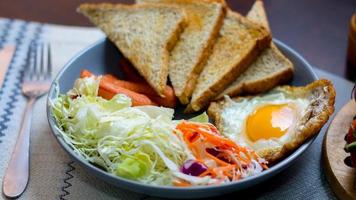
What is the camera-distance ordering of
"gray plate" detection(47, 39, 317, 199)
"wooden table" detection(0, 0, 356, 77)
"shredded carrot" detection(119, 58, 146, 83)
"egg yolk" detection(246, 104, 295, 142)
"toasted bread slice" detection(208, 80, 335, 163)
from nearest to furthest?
"gray plate" detection(47, 39, 317, 199), "toasted bread slice" detection(208, 80, 335, 163), "egg yolk" detection(246, 104, 295, 142), "shredded carrot" detection(119, 58, 146, 83), "wooden table" detection(0, 0, 356, 77)

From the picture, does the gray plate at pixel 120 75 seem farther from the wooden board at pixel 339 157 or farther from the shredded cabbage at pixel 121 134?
the wooden board at pixel 339 157

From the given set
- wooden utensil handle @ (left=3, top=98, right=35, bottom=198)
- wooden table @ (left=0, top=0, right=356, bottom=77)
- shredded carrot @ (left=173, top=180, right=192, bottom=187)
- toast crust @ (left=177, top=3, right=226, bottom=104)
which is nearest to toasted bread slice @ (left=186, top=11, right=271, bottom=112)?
toast crust @ (left=177, top=3, right=226, bottom=104)

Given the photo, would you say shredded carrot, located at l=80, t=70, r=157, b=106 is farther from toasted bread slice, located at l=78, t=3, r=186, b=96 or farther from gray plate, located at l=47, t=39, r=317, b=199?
gray plate, located at l=47, t=39, r=317, b=199

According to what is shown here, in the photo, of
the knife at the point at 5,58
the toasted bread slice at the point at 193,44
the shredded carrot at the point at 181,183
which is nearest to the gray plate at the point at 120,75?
the shredded carrot at the point at 181,183

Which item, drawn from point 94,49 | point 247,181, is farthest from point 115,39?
point 247,181

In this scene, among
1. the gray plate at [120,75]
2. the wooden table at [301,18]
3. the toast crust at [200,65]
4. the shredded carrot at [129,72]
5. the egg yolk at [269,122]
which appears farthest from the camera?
the wooden table at [301,18]

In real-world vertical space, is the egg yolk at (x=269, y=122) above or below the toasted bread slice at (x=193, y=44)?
below

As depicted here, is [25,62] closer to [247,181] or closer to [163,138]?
[163,138]
